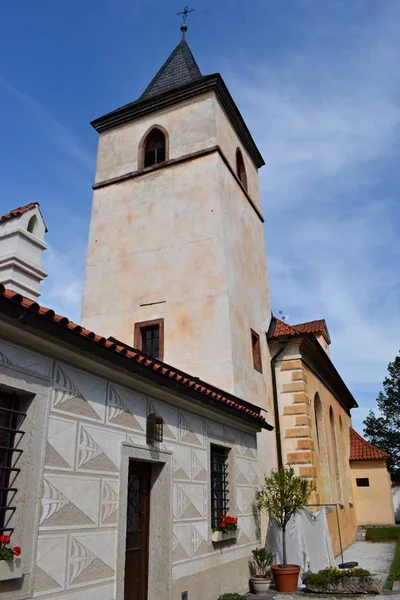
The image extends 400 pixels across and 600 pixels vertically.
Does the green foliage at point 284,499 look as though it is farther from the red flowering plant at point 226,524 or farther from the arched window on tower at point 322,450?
the arched window on tower at point 322,450

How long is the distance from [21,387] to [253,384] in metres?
9.50

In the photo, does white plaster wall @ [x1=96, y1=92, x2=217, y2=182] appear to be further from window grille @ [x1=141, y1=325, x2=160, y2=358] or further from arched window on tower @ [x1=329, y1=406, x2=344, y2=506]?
arched window on tower @ [x1=329, y1=406, x2=344, y2=506]

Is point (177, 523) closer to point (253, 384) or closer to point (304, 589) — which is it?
point (304, 589)

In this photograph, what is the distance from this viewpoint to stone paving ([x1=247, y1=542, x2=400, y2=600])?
9.70 meters

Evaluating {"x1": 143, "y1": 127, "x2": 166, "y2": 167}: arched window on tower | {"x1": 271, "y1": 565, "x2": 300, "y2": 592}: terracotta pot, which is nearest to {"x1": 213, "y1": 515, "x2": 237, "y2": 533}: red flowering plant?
{"x1": 271, "y1": 565, "x2": 300, "y2": 592}: terracotta pot

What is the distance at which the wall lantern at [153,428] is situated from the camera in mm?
7373

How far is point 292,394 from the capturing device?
1529 cm

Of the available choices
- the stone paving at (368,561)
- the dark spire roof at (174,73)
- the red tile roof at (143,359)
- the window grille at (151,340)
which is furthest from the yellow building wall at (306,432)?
the dark spire roof at (174,73)

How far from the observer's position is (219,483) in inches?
389

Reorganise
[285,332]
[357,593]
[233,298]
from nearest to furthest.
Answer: [357,593] < [233,298] < [285,332]

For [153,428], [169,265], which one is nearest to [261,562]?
[153,428]

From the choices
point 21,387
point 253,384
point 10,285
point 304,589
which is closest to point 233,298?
point 253,384

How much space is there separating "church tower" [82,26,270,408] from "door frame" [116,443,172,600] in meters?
5.02

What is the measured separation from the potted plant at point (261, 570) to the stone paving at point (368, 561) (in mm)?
175
